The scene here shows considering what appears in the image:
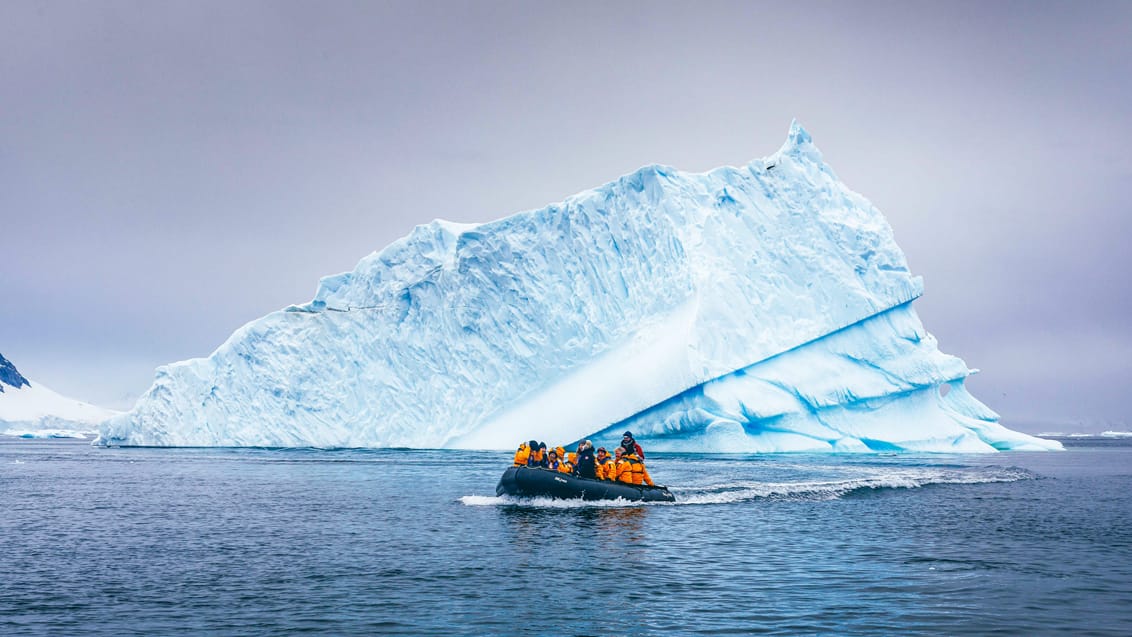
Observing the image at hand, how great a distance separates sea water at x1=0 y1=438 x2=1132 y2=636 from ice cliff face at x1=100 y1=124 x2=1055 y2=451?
508 inches

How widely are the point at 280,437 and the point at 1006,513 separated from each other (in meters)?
33.3

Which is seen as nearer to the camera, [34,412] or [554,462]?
[554,462]

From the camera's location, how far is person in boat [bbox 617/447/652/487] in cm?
2131

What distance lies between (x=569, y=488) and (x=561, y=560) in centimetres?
708

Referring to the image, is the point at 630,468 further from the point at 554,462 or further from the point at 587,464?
the point at 554,462

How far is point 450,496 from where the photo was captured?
2308cm

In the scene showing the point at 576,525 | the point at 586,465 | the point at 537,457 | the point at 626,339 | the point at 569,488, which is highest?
the point at 626,339

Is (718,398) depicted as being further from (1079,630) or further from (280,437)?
(1079,630)

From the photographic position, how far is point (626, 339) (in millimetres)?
42156

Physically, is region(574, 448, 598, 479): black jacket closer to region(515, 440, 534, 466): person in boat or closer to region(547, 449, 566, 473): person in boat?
region(547, 449, 566, 473): person in boat

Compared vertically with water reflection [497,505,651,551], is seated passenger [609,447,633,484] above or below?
above

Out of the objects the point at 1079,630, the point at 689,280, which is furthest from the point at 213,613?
the point at 689,280

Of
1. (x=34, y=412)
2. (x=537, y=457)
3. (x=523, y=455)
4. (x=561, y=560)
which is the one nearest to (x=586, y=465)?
(x=537, y=457)

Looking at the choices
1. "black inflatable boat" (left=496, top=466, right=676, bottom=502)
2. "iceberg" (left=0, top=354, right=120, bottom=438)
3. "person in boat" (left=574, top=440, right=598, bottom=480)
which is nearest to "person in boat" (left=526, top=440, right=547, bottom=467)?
"black inflatable boat" (left=496, top=466, right=676, bottom=502)
